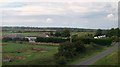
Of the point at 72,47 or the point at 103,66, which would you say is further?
the point at 72,47

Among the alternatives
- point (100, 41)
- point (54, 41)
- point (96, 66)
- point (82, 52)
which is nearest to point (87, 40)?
point (100, 41)

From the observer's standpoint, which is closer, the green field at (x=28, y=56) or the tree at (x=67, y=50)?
the green field at (x=28, y=56)

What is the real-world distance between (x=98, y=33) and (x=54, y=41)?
3274cm

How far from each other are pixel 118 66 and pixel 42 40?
4126 centimetres

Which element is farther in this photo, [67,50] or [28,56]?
[28,56]

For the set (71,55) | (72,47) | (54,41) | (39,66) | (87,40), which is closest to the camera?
(39,66)

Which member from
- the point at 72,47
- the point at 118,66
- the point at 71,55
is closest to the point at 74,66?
the point at 118,66

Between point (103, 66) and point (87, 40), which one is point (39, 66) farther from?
point (87, 40)

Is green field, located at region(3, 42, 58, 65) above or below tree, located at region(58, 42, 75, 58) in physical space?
below

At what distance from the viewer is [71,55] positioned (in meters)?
30.3

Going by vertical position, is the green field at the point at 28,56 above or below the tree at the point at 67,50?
below

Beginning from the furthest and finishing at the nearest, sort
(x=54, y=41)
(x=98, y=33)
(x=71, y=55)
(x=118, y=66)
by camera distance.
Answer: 1. (x=98, y=33)
2. (x=54, y=41)
3. (x=71, y=55)
4. (x=118, y=66)

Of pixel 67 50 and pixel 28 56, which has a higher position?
pixel 67 50

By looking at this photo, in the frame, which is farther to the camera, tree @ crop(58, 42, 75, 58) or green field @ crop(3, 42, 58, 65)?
tree @ crop(58, 42, 75, 58)
